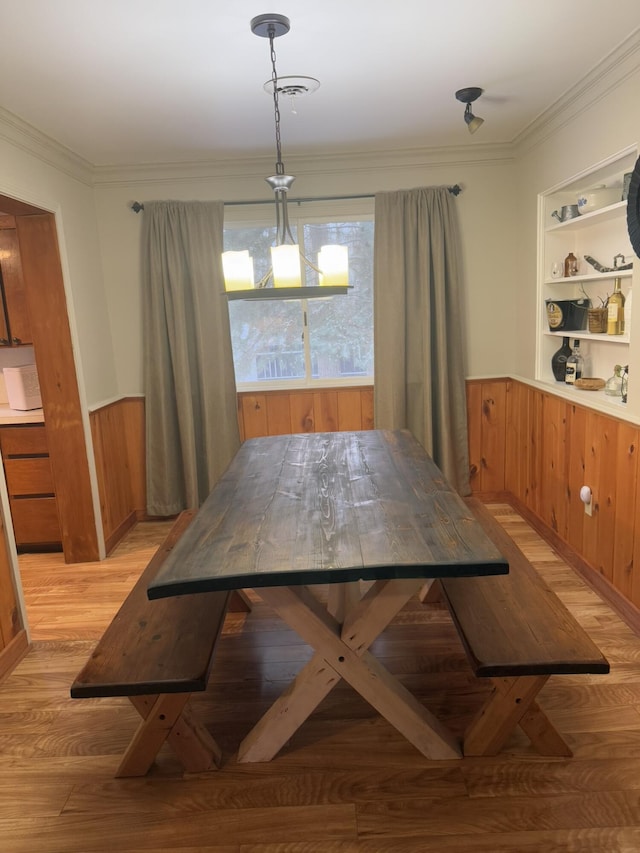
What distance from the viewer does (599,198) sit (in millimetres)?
3148

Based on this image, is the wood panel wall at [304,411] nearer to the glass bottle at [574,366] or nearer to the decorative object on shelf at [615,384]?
the glass bottle at [574,366]

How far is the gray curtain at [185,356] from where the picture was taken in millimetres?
4062

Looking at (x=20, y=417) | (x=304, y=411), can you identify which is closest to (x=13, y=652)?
(x=20, y=417)

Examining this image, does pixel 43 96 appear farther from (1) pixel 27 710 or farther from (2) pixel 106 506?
(1) pixel 27 710

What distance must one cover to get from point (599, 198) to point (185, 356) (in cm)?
260

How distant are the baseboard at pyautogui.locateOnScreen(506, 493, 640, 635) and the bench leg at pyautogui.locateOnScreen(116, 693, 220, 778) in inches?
72.4

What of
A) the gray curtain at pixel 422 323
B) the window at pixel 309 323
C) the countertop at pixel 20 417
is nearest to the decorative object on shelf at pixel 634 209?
the gray curtain at pixel 422 323

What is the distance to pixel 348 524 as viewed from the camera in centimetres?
196

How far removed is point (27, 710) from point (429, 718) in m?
1.51

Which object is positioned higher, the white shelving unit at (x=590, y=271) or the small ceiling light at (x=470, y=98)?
the small ceiling light at (x=470, y=98)

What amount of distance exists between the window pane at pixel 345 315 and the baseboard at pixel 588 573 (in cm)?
150

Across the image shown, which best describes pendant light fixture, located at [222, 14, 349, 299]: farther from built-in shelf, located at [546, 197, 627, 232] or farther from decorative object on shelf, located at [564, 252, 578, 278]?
decorative object on shelf, located at [564, 252, 578, 278]

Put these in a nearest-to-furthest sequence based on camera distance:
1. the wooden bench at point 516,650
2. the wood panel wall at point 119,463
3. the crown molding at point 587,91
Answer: the wooden bench at point 516,650 < the crown molding at point 587,91 < the wood panel wall at point 119,463

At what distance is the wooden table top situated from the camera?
→ 1.65 metres
